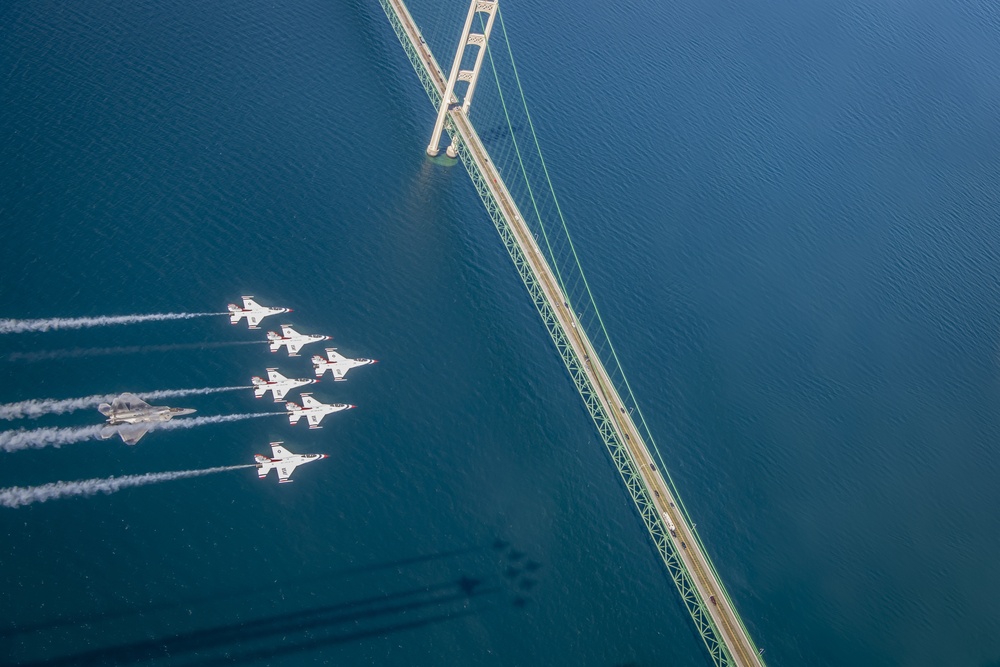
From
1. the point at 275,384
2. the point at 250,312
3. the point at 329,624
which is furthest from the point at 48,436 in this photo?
the point at 329,624

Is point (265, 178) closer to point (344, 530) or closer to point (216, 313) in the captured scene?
point (216, 313)

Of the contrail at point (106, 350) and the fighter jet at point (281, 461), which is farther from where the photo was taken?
the contrail at point (106, 350)

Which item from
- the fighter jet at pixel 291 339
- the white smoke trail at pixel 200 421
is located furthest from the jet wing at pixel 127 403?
the fighter jet at pixel 291 339

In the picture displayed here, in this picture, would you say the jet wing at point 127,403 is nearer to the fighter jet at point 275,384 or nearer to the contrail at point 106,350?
the contrail at point 106,350

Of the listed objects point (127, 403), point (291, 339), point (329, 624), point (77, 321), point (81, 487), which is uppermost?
point (77, 321)

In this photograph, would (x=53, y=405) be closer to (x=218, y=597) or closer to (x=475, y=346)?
(x=218, y=597)

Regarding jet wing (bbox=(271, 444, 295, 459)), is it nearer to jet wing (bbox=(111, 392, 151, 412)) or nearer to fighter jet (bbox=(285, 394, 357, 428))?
fighter jet (bbox=(285, 394, 357, 428))
